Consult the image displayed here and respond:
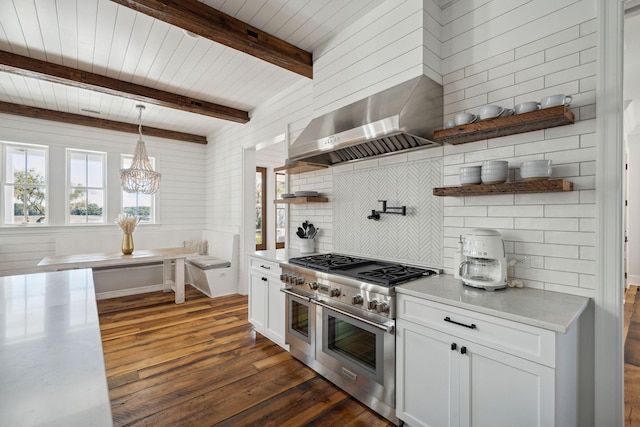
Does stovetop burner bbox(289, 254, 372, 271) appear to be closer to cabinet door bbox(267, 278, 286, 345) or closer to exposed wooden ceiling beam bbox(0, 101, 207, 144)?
cabinet door bbox(267, 278, 286, 345)

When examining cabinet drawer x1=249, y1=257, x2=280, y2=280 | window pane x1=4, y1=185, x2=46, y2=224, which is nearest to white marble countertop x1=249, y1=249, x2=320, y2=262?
cabinet drawer x1=249, y1=257, x2=280, y2=280

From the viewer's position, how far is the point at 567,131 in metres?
1.77

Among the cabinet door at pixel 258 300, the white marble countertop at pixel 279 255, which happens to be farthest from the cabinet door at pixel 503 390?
the cabinet door at pixel 258 300

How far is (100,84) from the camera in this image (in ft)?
11.5

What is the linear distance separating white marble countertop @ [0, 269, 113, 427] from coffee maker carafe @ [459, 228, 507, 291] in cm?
182

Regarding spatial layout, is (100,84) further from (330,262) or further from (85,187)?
(330,262)

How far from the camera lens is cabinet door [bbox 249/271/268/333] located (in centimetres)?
326

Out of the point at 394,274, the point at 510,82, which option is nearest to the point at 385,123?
the point at 510,82

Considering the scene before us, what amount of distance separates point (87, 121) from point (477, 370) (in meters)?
6.13

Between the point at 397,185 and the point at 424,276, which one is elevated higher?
the point at 397,185

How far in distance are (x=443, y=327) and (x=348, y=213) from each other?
5.23ft

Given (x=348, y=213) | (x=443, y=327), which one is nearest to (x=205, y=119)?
(x=348, y=213)

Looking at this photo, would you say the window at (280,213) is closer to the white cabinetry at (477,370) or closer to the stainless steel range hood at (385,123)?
the stainless steel range hood at (385,123)

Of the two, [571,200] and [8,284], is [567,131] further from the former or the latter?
[8,284]
